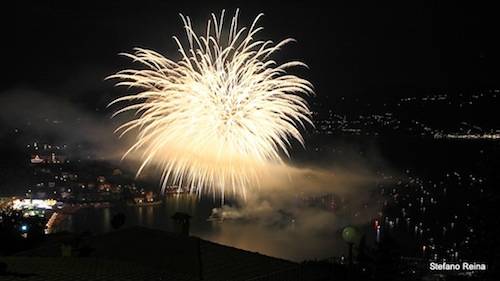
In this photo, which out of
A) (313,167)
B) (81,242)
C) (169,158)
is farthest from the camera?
(313,167)

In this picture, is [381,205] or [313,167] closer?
[381,205]

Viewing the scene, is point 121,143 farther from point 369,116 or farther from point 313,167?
point 369,116

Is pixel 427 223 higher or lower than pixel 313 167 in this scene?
lower

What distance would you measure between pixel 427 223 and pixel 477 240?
7607cm

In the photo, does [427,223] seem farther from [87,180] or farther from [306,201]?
[87,180]

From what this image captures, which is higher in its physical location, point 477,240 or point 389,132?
point 389,132

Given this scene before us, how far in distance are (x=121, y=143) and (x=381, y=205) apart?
83.7m

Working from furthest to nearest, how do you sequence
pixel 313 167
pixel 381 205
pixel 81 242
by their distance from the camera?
pixel 313 167 < pixel 381 205 < pixel 81 242

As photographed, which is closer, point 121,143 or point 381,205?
point 381,205

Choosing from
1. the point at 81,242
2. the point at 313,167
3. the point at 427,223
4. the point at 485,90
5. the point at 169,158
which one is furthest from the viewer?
the point at 485,90

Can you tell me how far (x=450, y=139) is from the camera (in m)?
154

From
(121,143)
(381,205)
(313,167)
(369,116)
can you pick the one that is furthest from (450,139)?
(121,143)

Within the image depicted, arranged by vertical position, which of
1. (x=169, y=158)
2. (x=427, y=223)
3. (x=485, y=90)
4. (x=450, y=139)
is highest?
(x=485, y=90)

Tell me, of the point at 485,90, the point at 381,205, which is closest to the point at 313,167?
the point at 381,205
